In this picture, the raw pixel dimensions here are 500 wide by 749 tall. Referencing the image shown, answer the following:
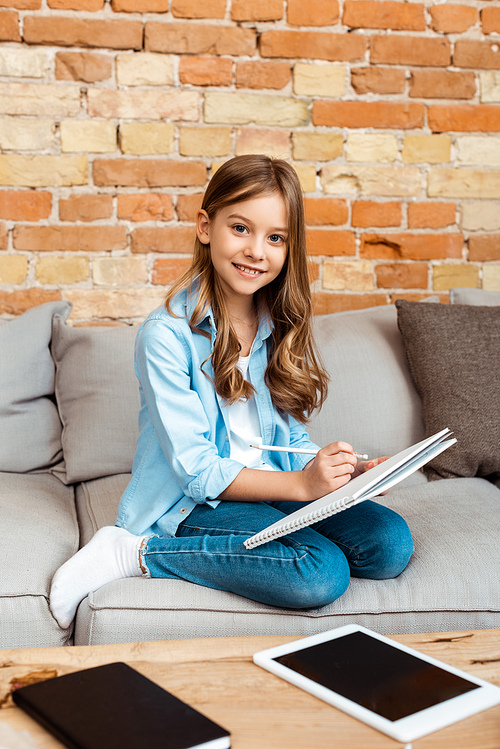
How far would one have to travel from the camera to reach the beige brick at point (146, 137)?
78.0 inches

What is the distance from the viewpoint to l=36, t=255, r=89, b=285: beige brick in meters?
1.98

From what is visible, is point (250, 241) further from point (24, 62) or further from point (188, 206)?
point (24, 62)

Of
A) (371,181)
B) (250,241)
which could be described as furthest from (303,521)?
(371,181)

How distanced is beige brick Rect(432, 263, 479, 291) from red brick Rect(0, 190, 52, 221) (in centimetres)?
116

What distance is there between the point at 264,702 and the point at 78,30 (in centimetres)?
182

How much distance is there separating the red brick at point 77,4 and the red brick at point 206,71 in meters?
0.26

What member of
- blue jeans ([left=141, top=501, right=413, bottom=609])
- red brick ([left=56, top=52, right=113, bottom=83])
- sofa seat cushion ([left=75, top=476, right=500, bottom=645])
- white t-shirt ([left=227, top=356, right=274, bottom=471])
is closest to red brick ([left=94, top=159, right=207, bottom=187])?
red brick ([left=56, top=52, right=113, bottom=83])

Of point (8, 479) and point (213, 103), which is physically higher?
point (213, 103)

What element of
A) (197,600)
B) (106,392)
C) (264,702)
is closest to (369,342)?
(106,392)

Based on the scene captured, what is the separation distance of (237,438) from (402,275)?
3.32 ft

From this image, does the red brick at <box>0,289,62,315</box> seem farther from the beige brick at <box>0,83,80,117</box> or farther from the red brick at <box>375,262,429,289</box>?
the red brick at <box>375,262,429,289</box>

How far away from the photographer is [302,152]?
208cm

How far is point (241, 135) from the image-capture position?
2.04 meters

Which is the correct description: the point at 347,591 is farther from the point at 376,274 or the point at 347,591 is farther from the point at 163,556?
the point at 376,274
